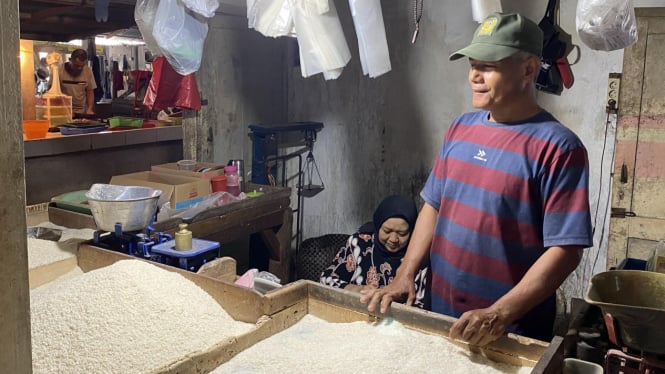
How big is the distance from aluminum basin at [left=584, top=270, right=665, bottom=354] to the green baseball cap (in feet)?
2.31

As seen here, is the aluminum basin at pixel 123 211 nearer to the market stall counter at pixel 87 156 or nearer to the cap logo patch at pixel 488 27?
the cap logo patch at pixel 488 27

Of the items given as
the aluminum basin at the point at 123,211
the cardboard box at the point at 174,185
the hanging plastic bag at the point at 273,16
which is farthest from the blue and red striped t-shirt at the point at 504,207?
the cardboard box at the point at 174,185

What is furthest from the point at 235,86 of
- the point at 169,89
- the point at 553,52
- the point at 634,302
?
the point at 634,302

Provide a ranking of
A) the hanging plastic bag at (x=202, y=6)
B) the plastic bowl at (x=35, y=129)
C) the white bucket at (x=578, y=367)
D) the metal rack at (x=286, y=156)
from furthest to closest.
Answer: the plastic bowl at (x=35, y=129), the metal rack at (x=286, y=156), the hanging plastic bag at (x=202, y=6), the white bucket at (x=578, y=367)

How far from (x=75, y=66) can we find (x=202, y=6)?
5.48 meters

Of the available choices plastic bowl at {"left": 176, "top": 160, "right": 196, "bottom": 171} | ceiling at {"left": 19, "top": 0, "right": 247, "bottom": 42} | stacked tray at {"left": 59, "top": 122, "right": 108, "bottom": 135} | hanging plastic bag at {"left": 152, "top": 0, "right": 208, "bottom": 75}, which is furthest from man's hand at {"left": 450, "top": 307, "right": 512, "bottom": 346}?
stacked tray at {"left": 59, "top": 122, "right": 108, "bottom": 135}

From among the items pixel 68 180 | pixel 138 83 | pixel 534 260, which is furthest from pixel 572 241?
pixel 138 83

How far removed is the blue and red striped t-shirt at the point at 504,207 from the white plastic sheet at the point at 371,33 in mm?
657

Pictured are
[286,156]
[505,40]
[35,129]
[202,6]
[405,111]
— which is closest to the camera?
[505,40]

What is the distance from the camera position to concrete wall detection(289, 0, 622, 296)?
3.48m

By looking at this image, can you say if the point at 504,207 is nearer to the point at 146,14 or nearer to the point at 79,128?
the point at 146,14

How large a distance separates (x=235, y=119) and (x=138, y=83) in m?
4.74

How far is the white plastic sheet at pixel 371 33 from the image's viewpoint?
8.00 ft

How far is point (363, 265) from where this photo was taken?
3352 millimetres
